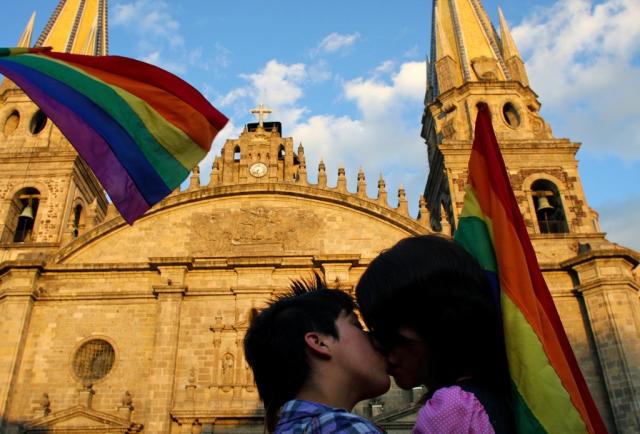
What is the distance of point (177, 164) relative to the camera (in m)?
5.50

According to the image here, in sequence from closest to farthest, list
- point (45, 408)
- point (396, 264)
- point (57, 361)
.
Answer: point (396, 264)
point (45, 408)
point (57, 361)

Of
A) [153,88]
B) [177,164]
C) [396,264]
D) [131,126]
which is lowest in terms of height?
[396,264]

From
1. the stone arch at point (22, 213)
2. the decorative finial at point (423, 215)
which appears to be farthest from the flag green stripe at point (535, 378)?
the stone arch at point (22, 213)

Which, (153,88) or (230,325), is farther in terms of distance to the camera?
(230,325)

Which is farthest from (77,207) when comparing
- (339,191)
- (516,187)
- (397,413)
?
(516,187)

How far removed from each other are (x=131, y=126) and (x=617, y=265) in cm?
1572

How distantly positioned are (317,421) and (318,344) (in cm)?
32

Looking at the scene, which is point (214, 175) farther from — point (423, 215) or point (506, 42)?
point (506, 42)

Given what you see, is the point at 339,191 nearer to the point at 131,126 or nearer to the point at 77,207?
the point at 77,207

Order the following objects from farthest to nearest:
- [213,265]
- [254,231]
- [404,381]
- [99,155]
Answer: [254,231], [213,265], [99,155], [404,381]

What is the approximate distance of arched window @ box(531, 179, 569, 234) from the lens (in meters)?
19.8

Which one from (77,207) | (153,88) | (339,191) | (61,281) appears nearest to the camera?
(153,88)

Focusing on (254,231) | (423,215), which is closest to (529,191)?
(423,215)

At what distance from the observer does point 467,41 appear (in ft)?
83.2
